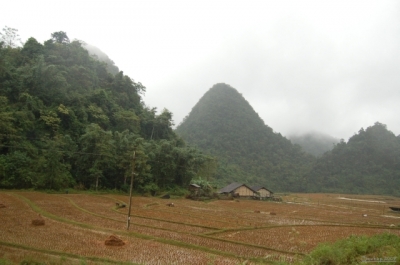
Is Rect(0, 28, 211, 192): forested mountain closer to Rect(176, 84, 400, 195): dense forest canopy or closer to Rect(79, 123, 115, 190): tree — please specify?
Rect(79, 123, 115, 190): tree

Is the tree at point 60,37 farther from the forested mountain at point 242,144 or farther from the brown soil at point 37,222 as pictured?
the brown soil at point 37,222

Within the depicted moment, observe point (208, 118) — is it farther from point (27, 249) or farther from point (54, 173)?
point (27, 249)

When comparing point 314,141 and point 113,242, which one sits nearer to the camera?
point 113,242

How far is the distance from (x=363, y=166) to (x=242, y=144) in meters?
36.0

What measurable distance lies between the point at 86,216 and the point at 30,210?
12.4ft

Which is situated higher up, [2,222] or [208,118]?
[208,118]

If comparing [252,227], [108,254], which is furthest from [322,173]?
[108,254]

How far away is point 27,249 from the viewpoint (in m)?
11.1

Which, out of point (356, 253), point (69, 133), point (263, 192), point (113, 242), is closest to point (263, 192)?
point (263, 192)

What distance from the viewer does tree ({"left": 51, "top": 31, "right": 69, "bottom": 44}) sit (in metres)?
58.9

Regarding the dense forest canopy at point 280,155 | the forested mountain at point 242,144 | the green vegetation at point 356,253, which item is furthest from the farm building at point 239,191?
the green vegetation at point 356,253

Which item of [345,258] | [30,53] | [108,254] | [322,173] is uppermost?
[30,53]

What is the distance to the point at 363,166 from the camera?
7612cm

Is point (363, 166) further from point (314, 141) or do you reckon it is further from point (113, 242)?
point (314, 141)
